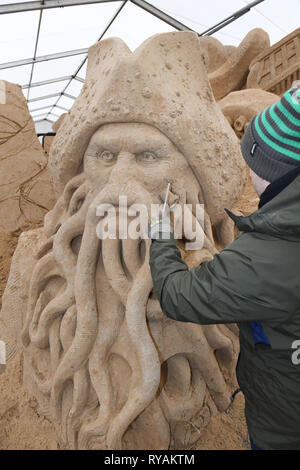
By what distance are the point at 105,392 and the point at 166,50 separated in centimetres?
172

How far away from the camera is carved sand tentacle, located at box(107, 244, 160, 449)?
156 cm

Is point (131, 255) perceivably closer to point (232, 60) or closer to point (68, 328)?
point (68, 328)

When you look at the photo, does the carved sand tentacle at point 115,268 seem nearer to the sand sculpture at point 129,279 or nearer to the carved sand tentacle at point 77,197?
the sand sculpture at point 129,279

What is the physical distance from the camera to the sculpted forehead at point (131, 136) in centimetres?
171

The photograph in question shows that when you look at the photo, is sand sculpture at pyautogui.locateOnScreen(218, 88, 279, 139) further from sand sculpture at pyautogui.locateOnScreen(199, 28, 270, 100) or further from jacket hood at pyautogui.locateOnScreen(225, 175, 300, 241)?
jacket hood at pyautogui.locateOnScreen(225, 175, 300, 241)

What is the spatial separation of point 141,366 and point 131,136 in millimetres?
1078

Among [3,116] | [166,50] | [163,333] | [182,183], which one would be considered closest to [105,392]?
[163,333]

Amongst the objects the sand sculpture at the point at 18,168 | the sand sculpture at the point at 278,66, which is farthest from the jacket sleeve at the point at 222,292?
the sand sculpture at the point at 278,66

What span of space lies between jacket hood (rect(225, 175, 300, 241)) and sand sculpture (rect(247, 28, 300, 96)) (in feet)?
15.5

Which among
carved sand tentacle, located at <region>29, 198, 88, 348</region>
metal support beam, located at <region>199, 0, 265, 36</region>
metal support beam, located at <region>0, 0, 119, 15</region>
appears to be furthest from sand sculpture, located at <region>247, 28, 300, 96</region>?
carved sand tentacle, located at <region>29, 198, 88, 348</region>

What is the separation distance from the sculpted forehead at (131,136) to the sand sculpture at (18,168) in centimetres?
240

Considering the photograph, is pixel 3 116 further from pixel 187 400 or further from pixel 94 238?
pixel 187 400

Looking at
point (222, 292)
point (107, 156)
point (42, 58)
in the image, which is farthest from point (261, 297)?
point (42, 58)

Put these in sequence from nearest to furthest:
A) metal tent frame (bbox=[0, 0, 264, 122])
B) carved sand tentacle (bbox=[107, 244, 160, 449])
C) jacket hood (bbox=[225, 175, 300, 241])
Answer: jacket hood (bbox=[225, 175, 300, 241]) → carved sand tentacle (bbox=[107, 244, 160, 449]) → metal tent frame (bbox=[0, 0, 264, 122])
